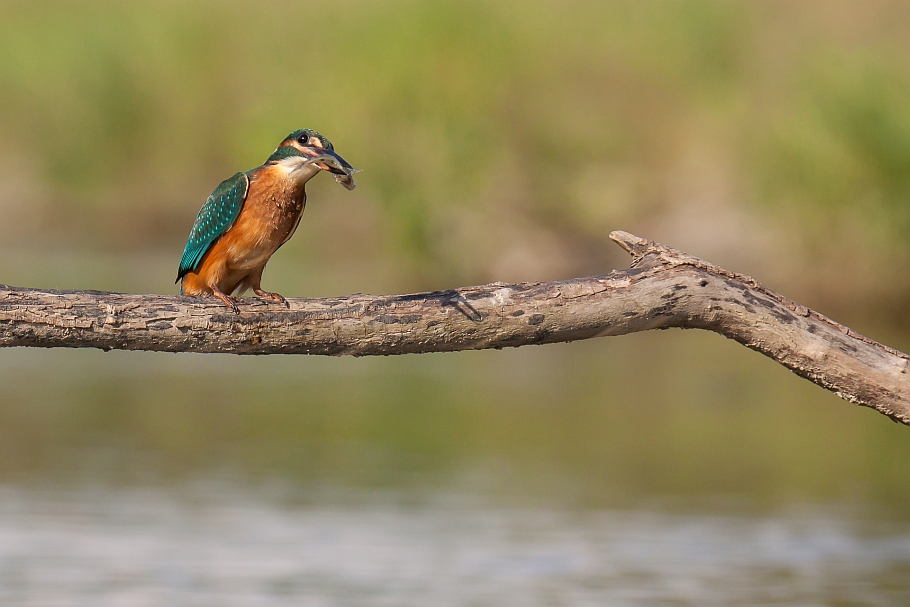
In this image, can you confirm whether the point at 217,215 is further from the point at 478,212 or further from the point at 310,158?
the point at 478,212

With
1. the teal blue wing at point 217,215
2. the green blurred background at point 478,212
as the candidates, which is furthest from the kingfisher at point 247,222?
the green blurred background at point 478,212

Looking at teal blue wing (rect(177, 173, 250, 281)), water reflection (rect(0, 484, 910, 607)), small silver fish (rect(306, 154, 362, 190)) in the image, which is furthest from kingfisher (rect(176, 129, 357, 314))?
water reflection (rect(0, 484, 910, 607))

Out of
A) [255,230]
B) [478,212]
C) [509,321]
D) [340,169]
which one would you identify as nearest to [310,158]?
[340,169]

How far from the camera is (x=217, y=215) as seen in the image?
16.0ft

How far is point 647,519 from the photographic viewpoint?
8820 millimetres

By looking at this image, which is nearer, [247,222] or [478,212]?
[247,222]

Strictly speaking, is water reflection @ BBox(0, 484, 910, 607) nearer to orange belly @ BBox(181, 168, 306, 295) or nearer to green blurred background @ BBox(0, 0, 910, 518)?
green blurred background @ BBox(0, 0, 910, 518)

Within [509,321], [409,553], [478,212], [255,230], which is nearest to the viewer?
[509,321]

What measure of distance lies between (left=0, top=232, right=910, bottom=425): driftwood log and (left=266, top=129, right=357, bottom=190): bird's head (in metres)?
0.37

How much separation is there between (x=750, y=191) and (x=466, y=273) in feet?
15.8

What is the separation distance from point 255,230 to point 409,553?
141 inches

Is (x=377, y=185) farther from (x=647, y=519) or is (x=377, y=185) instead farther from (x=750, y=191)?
(x=647, y=519)

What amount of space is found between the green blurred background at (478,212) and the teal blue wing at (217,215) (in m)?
4.71

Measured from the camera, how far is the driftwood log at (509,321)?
4.05 metres
